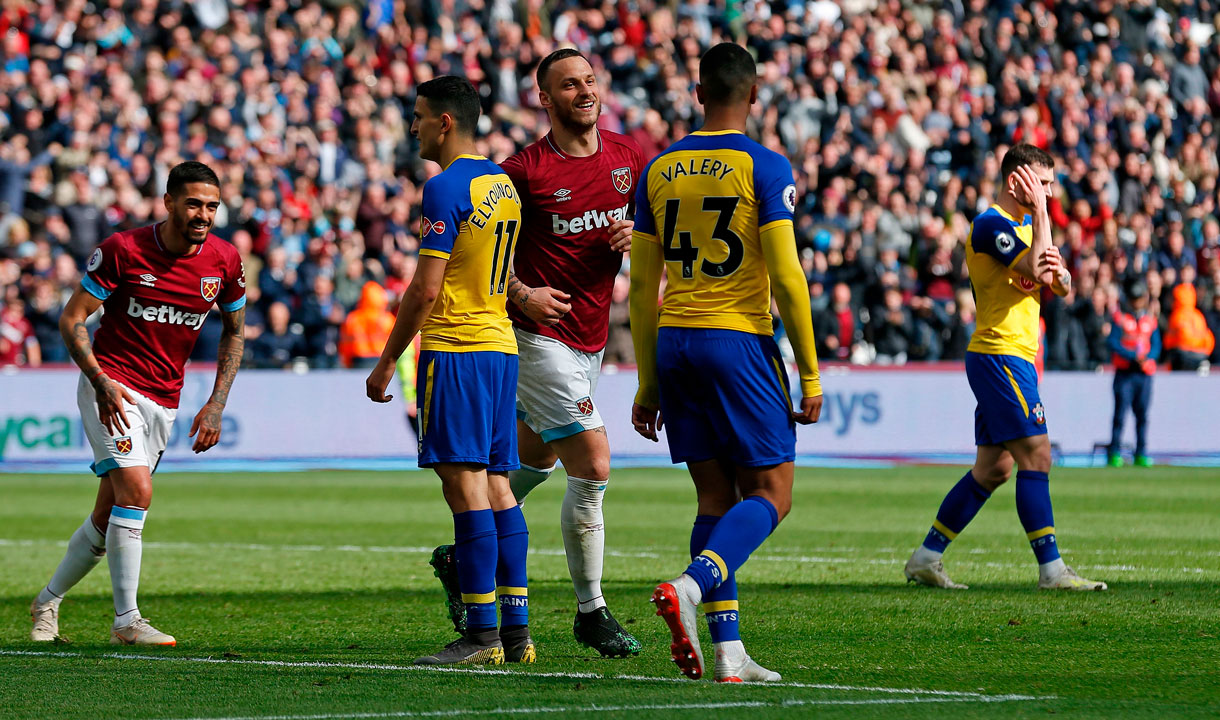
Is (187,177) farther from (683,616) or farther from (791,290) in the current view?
(683,616)

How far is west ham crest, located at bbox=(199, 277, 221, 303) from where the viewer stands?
7.93 metres

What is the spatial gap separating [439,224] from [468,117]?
54 centimetres

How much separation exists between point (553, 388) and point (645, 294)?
0.94 metres

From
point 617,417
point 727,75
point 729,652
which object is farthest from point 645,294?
point 617,417

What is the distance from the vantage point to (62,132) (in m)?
22.9

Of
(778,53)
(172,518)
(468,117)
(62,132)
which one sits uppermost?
(778,53)

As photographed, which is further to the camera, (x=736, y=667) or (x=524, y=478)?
(x=524, y=478)

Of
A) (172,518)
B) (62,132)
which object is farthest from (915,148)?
(172,518)

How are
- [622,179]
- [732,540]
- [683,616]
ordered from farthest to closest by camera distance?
[622,179], [732,540], [683,616]

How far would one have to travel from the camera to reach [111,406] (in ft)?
25.0

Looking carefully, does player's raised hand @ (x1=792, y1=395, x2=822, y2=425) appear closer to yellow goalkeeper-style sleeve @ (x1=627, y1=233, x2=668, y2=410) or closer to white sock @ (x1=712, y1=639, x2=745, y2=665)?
yellow goalkeeper-style sleeve @ (x1=627, y1=233, x2=668, y2=410)

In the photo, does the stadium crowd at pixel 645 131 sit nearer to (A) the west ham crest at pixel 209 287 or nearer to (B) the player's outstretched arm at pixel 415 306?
(A) the west ham crest at pixel 209 287

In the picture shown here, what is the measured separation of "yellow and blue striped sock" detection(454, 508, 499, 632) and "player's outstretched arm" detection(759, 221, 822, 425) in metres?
1.37

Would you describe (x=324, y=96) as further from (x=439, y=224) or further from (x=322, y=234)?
(x=439, y=224)
